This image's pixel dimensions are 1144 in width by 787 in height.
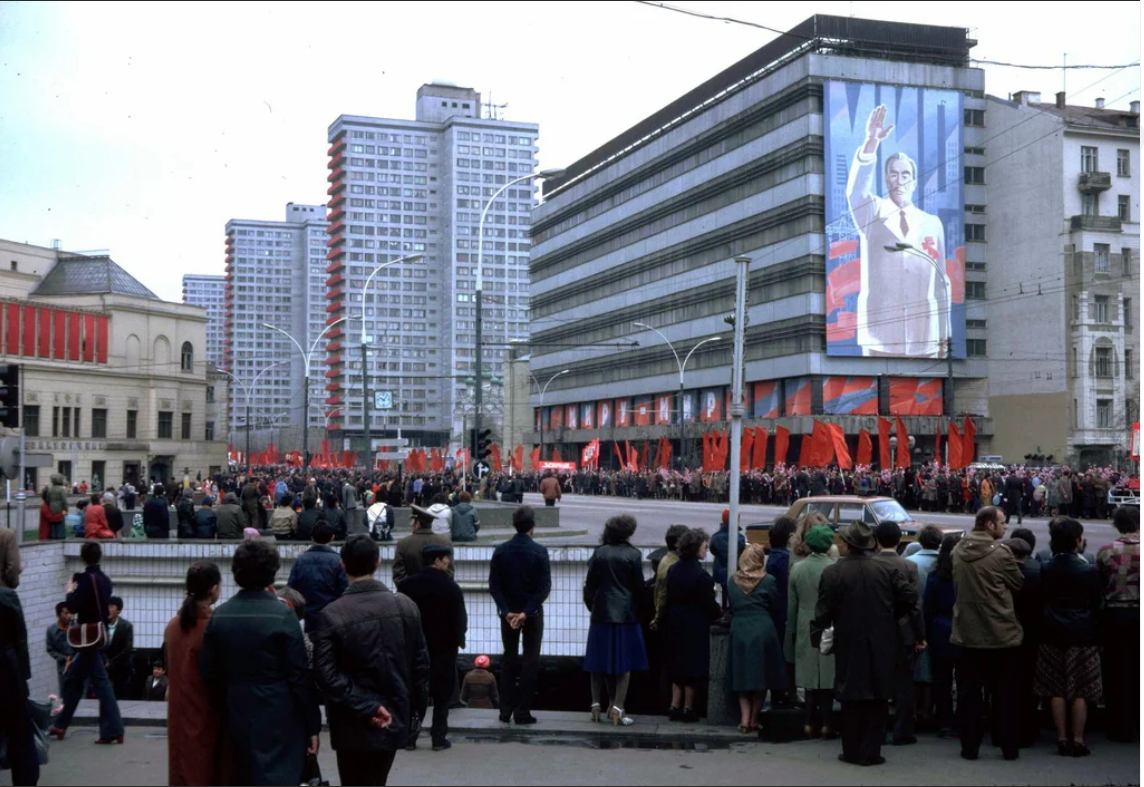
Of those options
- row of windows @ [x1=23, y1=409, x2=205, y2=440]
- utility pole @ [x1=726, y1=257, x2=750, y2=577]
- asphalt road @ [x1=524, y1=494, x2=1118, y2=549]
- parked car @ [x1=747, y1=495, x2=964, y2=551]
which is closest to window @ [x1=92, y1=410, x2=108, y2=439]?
row of windows @ [x1=23, y1=409, x2=205, y2=440]

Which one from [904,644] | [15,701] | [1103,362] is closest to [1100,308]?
[1103,362]

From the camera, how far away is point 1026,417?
201ft

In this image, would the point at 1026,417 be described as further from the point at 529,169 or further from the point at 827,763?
the point at 529,169

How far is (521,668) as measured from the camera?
9.34 metres

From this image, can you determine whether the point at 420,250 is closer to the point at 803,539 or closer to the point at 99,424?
the point at 99,424

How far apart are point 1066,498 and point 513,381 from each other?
268ft

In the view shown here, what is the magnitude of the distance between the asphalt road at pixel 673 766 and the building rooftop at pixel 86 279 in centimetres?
6206

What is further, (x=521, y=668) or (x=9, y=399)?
(x=9, y=399)

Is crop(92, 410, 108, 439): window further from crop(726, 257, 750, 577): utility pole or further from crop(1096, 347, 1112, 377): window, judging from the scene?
crop(726, 257, 750, 577): utility pole

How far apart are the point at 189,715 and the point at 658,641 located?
16.6 feet

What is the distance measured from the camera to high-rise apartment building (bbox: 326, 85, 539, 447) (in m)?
151

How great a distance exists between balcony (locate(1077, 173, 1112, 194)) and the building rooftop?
171 feet

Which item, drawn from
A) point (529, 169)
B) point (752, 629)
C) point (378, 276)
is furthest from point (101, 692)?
point (378, 276)

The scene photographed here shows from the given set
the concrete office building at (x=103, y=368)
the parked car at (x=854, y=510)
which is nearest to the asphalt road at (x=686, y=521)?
the parked car at (x=854, y=510)
